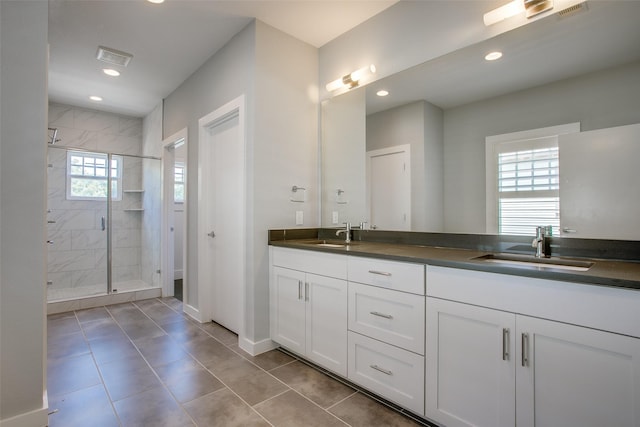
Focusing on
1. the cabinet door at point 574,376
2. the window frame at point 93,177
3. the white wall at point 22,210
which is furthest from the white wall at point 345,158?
the window frame at point 93,177

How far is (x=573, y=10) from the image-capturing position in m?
1.58

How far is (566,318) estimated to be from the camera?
3.83 ft

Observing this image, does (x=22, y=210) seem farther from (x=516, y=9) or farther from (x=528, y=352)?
(x=516, y=9)

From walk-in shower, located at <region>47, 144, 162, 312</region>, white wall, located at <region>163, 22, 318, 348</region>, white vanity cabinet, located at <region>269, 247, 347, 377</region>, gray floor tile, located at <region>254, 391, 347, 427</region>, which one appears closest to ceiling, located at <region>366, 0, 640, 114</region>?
white wall, located at <region>163, 22, 318, 348</region>

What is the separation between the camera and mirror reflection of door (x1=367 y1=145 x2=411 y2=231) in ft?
7.61

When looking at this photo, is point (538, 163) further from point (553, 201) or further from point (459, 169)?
point (459, 169)

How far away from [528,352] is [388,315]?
0.66m

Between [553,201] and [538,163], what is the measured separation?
0.71ft

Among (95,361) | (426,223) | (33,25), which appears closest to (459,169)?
(426,223)

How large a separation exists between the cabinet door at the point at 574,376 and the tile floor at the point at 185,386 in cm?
66

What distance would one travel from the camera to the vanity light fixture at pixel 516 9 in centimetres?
163

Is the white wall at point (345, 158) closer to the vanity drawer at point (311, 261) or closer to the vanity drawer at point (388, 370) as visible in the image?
the vanity drawer at point (311, 261)

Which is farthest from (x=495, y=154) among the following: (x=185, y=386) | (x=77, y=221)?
(x=77, y=221)

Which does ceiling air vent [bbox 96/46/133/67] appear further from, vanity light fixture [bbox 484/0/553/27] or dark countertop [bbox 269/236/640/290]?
vanity light fixture [bbox 484/0/553/27]
